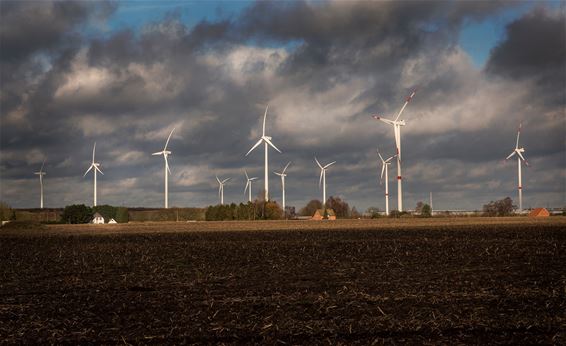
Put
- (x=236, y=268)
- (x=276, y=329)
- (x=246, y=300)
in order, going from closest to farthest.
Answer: (x=276, y=329), (x=246, y=300), (x=236, y=268)

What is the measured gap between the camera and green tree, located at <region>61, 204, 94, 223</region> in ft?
488

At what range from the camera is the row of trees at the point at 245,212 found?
144 m

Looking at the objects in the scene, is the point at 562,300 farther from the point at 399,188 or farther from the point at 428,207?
the point at 428,207

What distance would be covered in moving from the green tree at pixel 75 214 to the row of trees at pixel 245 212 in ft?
92.5

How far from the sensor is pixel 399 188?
122000 millimetres

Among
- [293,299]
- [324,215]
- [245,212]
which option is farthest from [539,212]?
[293,299]

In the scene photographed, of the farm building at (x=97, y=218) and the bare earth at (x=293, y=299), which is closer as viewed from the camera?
the bare earth at (x=293, y=299)

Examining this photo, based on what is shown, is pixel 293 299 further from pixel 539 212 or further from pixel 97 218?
pixel 539 212

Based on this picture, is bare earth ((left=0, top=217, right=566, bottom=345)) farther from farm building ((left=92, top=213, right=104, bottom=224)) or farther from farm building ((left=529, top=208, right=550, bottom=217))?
farm building ((left=92, top=213, right=104, bottom=224))

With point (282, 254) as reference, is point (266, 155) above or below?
above

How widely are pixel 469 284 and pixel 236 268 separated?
A: 1048 centimetres

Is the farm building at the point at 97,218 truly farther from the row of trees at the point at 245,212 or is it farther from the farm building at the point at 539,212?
the farm building at the point at 539,212

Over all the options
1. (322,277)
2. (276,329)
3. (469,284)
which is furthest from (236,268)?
(276,329)

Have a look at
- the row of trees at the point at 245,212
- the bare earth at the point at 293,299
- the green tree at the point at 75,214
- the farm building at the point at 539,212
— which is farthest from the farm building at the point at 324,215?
the bare earth at the point at 293,299
